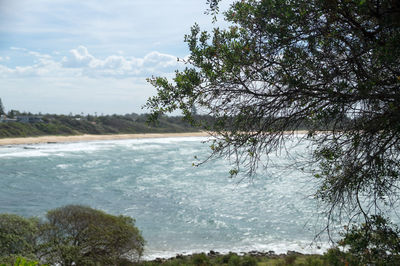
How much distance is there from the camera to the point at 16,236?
8.09m

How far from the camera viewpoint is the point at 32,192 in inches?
891

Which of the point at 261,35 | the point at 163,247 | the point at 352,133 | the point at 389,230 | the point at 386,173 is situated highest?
the point at 261,35

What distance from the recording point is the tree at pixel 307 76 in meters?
4.09

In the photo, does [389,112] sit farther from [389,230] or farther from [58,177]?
[58,177]

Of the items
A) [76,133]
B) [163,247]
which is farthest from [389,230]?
[76,133]

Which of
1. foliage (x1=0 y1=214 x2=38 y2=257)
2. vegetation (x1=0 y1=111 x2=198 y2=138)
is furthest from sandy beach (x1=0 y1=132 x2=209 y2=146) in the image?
foliage (x1=0 y1=214 x2=38 y2=257)

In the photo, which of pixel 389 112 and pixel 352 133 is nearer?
pixel 389 112

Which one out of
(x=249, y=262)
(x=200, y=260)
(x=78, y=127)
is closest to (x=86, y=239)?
(x=200, y=260)

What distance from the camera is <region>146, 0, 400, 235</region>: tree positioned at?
4086 mm

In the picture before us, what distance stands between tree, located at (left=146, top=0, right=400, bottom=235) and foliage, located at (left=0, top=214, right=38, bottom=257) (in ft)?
17.6

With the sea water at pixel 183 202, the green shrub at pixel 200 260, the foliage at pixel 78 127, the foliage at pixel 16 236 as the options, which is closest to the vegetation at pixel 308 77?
the sea water at pixel 183 202

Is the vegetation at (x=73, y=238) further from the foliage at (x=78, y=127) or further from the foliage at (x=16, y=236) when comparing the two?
the foliage at (x=78, y=127)

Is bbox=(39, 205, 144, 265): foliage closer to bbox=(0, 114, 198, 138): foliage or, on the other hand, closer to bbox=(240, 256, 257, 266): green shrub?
bbox=(240, 256, 257, 266): green shrub

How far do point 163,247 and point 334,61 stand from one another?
10.7 m
